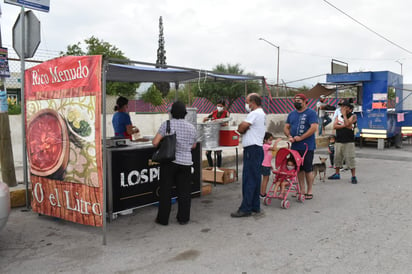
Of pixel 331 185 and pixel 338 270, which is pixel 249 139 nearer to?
pixel 338 270

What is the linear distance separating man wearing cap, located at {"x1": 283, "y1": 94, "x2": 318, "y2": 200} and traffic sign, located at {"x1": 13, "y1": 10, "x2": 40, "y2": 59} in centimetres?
463

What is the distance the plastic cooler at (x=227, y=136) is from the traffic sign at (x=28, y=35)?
12.4ft

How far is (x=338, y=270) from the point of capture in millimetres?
3730

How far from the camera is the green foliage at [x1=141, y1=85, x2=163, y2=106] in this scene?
85.8 feet

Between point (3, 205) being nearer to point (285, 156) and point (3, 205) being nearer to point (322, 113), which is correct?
point (285, 156)

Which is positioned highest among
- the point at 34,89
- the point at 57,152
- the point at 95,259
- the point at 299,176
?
the point at 34,89

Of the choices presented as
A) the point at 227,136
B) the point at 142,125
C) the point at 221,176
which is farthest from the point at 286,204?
the point at 142,125

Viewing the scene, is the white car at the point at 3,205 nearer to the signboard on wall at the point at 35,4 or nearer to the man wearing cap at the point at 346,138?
the signboard on wall at the point at 35,4

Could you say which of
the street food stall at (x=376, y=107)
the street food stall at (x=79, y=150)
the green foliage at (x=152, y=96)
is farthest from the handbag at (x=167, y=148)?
the green foliage at (x=152, y=96)

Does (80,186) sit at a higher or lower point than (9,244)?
higher

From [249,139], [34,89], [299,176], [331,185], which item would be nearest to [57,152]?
[34,89]

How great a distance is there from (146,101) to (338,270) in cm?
2280

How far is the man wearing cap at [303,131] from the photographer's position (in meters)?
6.29

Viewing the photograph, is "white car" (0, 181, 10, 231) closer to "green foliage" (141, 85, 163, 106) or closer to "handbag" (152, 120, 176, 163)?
"handbag" (152, 120, 176, 163)
